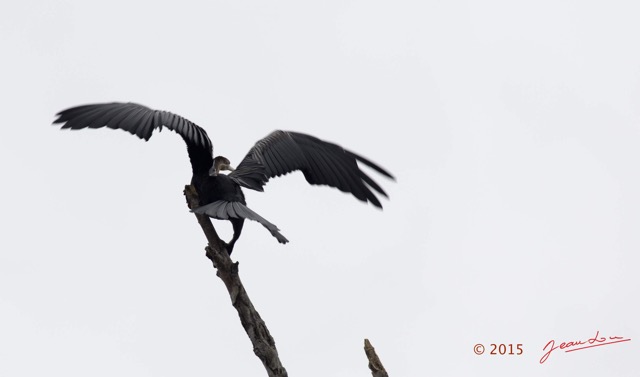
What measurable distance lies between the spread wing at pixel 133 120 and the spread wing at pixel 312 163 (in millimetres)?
1123

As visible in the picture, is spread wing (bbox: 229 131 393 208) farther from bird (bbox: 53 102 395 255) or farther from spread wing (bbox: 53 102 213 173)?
spread wing (bbox: 53 102 213 173)

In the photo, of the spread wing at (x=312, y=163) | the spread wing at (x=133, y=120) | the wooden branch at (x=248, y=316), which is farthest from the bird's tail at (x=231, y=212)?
the spread wing at (x=312, y=163)

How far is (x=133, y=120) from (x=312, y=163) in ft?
9.08

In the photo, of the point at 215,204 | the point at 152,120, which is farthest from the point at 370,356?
the point at 152,120

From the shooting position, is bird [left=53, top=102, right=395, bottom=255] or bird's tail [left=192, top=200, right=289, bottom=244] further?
bird [left=53, top=102, right=395, bottom=255]

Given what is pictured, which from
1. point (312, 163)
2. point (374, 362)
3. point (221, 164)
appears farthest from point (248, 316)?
point (312, 163)

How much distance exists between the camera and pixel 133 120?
957cm

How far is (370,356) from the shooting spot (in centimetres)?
868

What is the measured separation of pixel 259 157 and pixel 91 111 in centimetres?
239

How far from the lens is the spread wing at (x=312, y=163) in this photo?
1130 cm

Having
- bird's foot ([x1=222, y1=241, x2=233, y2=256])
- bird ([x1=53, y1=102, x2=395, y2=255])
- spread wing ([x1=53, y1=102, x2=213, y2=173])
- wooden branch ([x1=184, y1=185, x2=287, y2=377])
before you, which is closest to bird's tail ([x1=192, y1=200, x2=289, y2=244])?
bird ([x1=53, y1=102, x2=395, y2=255])

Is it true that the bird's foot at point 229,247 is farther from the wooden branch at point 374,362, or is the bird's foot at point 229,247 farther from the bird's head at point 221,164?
the wooden branch at point 374,362

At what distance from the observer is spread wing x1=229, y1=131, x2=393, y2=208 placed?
1130 centimetres

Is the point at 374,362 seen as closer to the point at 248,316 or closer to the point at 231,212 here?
the point at 248,316
